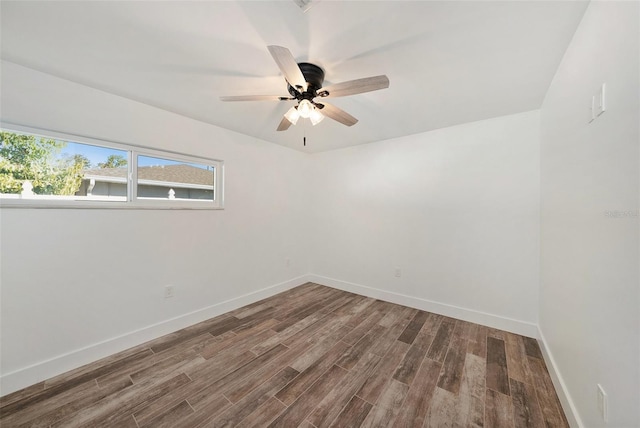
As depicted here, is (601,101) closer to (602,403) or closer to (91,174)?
(602,403)

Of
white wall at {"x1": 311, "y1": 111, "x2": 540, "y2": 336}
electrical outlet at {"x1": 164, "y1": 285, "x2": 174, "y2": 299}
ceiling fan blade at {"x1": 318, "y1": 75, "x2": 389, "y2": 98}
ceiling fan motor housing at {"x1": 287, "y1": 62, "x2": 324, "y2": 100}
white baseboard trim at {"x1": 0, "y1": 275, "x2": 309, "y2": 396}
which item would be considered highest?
ceiling fan motor housing at {"x1": 287, "y1": 62, "x2": 324, "y2": 100}

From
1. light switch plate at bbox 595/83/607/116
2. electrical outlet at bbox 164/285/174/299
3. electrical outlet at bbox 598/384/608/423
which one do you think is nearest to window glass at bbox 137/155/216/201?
electrical outlet at bbox 164/285/174/299

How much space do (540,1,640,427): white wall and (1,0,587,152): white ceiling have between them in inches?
11.0

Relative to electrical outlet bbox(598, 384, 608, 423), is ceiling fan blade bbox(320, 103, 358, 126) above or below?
above

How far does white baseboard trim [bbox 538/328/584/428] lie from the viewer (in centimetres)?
123

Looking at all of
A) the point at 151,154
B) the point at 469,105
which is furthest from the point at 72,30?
the point at 469,105

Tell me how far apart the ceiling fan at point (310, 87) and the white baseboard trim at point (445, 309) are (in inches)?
95.6

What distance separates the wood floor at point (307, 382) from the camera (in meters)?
1.37

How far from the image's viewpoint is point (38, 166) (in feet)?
5.56

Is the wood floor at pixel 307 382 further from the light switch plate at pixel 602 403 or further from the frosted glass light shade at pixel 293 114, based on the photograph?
the frosted glass light shade at pixel 293 114

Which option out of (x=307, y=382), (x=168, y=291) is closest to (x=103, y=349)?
(x=168, y=291)

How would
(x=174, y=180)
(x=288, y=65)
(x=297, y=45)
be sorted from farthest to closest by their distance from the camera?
(x=174, y=180), (x=297, y=45), (x=288, y=65)

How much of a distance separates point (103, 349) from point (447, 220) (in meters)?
3.71

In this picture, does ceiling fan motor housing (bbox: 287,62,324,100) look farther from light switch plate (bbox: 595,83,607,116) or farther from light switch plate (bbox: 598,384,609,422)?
light switch plate (bbox: 598,384,609,422)
